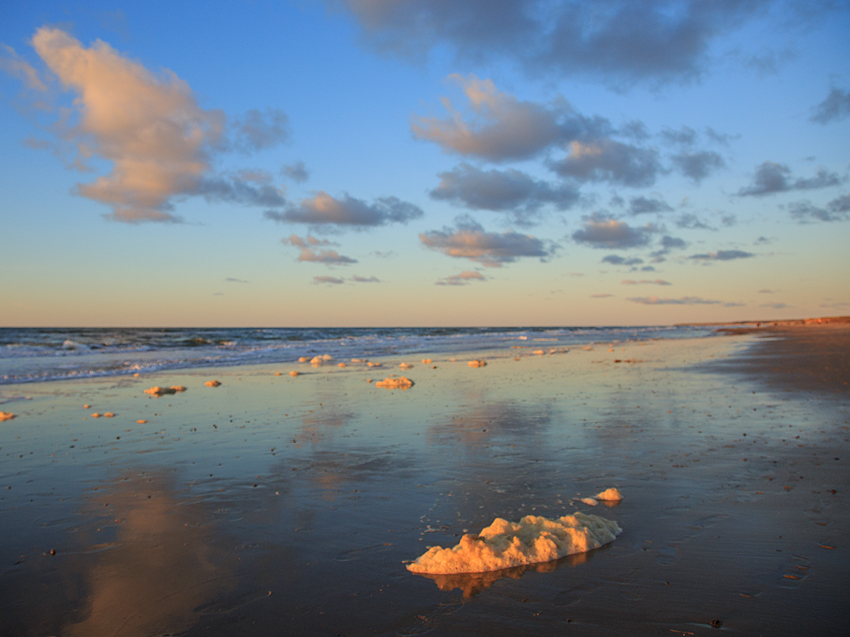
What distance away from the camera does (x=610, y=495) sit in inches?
205

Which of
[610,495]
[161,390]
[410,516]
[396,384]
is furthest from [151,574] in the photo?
[161,390]

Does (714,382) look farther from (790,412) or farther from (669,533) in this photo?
(669,533)

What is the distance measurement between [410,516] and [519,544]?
1.31m

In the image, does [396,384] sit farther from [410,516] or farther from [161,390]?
[410,516]

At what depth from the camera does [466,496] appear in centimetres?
543

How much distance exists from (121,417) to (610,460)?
9513 millimetres

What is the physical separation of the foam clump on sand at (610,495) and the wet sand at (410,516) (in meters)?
0.10

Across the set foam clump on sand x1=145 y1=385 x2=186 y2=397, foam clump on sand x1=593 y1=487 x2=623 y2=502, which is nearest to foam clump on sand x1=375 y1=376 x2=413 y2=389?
foam clump on sand x1=145 y1=385 x2=186 y2=397

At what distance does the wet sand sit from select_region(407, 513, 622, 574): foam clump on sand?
4.2 inches

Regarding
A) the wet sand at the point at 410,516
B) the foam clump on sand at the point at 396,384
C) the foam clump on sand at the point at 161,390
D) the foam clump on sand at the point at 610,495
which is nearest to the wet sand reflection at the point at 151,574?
the wet sand at the point at 410,516

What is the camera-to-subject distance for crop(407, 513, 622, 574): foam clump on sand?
381 cm

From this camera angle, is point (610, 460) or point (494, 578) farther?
point (610, 460)

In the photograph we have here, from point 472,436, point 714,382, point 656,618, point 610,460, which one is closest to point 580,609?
point 656,618

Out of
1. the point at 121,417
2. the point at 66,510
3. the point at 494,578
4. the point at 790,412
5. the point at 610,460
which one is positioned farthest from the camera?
the point at 121,417
